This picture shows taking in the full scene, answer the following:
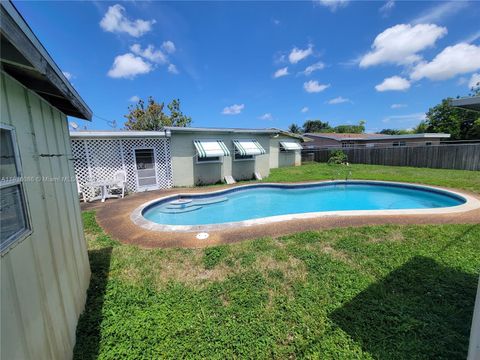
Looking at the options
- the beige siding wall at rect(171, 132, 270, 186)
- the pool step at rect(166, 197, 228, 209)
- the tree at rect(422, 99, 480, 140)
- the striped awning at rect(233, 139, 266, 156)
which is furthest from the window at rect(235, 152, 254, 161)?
the tree at rect(422, 99, 480, 140)

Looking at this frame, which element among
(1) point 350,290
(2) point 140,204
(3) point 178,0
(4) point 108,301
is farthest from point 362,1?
(4) point 108,301

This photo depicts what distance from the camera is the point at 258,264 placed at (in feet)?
18.0

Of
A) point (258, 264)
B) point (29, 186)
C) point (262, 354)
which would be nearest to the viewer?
point (29, 186)

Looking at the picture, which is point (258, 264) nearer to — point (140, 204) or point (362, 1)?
point (140, 204)

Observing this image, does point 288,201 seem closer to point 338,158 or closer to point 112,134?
point 112,134

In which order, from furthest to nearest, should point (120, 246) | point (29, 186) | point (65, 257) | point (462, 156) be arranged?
point (462, 156)
point (120, 246)
point (65, 257)
point (29, 186)

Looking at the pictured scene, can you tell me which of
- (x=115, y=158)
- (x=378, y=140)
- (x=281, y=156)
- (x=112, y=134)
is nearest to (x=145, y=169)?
(x=115, y=158)

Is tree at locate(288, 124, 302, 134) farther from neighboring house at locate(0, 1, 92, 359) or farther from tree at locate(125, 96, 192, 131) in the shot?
neighboring house at locate(0, 1, 92, 359)

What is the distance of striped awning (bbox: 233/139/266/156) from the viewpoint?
1738 centimetres

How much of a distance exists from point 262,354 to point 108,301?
10.5 feet

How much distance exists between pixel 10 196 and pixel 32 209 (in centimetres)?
47

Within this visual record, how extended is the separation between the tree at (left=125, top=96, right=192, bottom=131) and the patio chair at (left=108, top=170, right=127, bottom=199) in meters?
27.8

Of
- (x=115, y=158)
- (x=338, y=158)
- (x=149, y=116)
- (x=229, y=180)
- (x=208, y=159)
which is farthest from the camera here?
(x=149, y=116)

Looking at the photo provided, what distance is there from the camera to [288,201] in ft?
48.2
